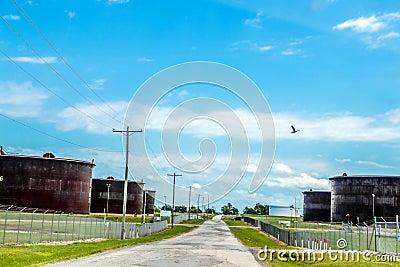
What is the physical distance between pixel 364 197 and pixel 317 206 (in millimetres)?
34940

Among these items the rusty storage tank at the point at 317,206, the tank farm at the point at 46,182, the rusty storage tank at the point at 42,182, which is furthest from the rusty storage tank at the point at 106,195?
the rusty storage tank at the point at 317,206

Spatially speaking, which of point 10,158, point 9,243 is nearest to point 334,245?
point 9,243

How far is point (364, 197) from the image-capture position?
331 ft

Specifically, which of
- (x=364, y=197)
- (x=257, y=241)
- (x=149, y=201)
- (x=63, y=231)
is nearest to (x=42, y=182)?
(x=63, y=231)

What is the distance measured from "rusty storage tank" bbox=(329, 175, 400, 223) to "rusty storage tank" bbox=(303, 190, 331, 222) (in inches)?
954

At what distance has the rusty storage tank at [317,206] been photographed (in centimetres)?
13275

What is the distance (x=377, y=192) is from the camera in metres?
99.5

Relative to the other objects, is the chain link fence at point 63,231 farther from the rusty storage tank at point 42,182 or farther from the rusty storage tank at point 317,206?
the rusty storage tank at point 317,206

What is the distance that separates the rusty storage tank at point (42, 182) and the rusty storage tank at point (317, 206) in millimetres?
65087

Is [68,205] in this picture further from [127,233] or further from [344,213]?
[344,213]

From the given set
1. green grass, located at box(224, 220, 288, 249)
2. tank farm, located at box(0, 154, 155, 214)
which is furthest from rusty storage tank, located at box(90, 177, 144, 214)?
green grass, located at box(224, 220, 288, 249)

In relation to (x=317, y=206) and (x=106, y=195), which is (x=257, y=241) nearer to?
(x=106, y=195)

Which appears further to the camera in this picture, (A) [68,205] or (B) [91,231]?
(A) [68,205]

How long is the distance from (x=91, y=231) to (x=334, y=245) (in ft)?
74.4
